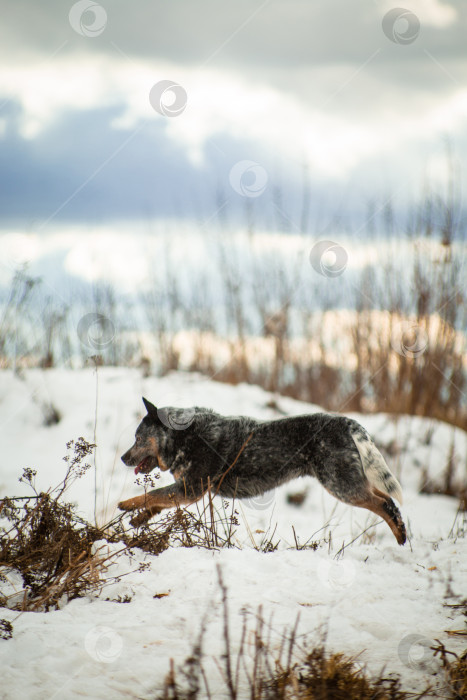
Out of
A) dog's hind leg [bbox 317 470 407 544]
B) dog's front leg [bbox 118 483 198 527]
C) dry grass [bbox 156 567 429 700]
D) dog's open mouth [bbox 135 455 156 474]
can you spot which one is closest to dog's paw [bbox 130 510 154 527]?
dog's front leg [bbox 118 483 198 527]

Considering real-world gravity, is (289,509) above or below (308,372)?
below

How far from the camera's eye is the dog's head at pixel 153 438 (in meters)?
4.36

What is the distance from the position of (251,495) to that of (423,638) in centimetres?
217

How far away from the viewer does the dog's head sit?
4.36 meters

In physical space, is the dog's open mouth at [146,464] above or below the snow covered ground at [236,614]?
above

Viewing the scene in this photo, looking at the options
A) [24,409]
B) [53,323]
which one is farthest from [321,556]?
[53,323]

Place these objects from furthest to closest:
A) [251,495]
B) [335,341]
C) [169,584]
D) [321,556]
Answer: [335,341] → [251,495] → [321,556] → [169,584]

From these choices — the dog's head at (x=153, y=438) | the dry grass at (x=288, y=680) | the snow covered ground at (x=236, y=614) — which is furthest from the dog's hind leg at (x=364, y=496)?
the dry grass at (x=288, y=680)

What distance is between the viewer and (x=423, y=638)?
213cm

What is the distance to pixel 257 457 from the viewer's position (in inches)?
162

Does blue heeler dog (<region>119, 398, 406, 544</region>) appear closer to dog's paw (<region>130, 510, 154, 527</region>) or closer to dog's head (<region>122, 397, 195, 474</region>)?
dog's head (<region>122, 397, 195, 474</region>)

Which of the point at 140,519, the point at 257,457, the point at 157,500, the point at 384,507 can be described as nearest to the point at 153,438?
the point at 157,500

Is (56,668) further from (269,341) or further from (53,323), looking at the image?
(269,341)

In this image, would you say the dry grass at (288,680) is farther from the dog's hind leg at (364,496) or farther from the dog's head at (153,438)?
the dog's head at (153,438)
